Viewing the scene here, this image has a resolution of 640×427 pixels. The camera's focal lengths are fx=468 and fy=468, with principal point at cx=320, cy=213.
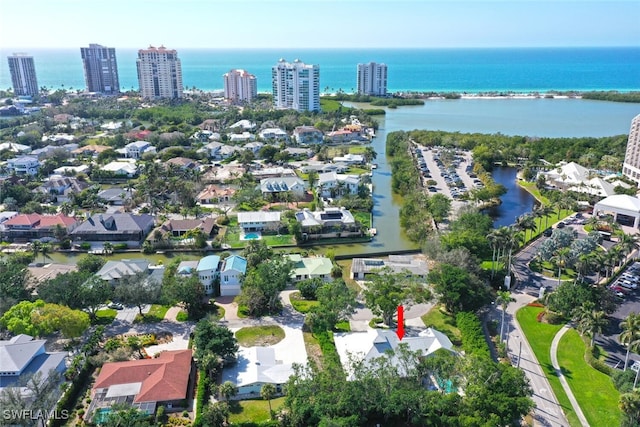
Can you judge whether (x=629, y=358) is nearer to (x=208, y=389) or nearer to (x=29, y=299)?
(x=208, y=389)

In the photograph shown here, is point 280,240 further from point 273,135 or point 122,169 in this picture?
point 273,135

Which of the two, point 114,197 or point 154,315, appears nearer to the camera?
point 154,315

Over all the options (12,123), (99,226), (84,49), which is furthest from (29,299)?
(84,49)

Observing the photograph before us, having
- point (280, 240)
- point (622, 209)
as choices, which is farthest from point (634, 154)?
point (280, 240)

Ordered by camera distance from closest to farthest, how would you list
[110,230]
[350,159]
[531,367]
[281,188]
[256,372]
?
[256,372] < [531,367] < [110,230] < [281,188] < [350,159]

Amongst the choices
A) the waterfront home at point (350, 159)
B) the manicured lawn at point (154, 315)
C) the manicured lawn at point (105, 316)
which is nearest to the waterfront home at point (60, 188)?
the manicured lawn at point (105, 316)

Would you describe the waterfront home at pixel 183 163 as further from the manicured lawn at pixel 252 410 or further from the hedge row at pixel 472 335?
the hedge row at pixel 472 335

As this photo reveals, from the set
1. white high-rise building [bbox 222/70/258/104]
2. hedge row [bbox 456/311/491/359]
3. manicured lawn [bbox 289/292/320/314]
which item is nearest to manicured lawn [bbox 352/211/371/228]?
manicured lawn [bbox 289/292/320/314]
